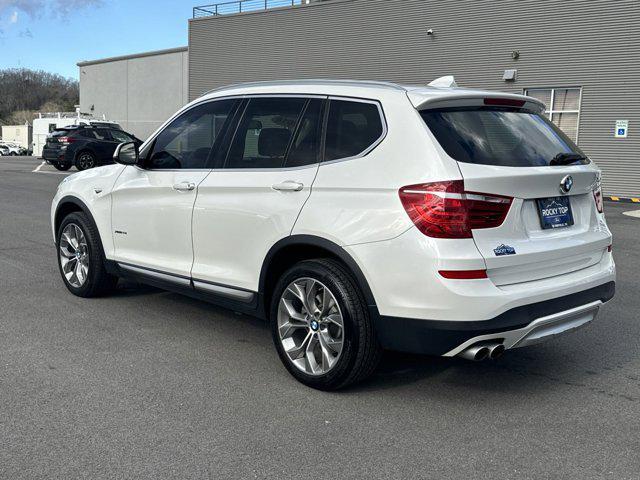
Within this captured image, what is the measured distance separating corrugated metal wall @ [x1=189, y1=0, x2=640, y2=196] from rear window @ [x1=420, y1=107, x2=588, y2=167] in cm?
1756

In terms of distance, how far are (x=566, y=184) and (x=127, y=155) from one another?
3479 millimetres

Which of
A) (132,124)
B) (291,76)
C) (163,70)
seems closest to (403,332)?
(291,76)

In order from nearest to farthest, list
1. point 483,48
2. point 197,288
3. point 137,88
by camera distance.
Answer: point 197,288 → point 483,48 → point 137,88

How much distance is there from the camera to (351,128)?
405 centimetres

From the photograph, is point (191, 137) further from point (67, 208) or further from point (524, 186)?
point (524, 186)

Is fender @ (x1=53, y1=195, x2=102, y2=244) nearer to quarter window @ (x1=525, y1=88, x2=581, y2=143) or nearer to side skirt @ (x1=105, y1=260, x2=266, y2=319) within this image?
side skirt @ (x1=105, y1=260, x2=266, y2=319)

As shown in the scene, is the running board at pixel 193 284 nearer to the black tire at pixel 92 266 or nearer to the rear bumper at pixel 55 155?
the black tire at pixel 92 266

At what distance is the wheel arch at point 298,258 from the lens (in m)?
3.75

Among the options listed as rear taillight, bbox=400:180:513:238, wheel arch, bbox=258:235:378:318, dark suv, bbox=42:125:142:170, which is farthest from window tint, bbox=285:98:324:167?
dark suv, bbox=42:125:142:170

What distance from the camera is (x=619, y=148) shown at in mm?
20031

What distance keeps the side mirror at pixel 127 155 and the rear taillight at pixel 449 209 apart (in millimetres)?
2812

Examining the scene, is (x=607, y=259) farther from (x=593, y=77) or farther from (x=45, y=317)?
(x=593, y=77)

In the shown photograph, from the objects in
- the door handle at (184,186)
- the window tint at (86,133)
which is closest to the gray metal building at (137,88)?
the window tint at (86,133)

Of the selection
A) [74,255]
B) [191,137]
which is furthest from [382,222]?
[74,255]
